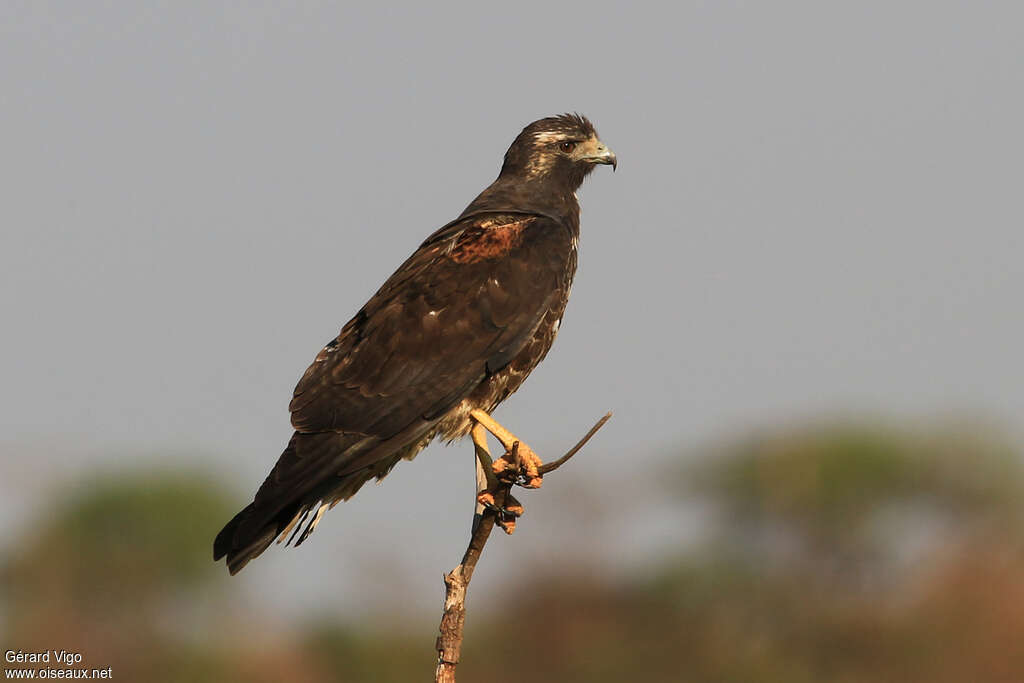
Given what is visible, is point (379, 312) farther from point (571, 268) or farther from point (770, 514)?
point (770, 514)

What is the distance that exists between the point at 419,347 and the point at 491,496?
1.19 m

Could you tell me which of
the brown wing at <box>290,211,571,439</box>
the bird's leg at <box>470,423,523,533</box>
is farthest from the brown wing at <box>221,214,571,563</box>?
the bird's leg at <box>470,423,523,533</box>

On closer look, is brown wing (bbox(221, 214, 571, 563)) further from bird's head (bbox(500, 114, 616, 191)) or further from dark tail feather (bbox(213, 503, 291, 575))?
bird's head (bbox(500, 114, 616, 191))

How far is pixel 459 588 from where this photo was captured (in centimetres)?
742

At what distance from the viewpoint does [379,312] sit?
9.04m

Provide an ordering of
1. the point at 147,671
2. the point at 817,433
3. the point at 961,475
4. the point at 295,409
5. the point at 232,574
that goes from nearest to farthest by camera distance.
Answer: the point at 232,574, the point at 295,409, the point at 147,671, the point at 961,475, the point at 817,433

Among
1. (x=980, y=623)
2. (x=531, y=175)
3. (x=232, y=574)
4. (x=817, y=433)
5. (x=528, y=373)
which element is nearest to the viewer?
(x=232, y=574)

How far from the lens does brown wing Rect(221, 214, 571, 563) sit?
8281 mm

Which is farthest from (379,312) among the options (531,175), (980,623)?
(980,623)

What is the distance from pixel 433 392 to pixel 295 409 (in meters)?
0.80

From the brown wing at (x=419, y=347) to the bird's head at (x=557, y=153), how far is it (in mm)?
930

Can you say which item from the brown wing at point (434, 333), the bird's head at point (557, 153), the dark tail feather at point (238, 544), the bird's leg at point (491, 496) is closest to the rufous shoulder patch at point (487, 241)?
the brown wing at point (434, 333)

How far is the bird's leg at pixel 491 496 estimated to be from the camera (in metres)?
7.77

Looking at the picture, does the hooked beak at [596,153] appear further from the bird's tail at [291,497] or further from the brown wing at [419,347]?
the bird's tail at [291,497]
